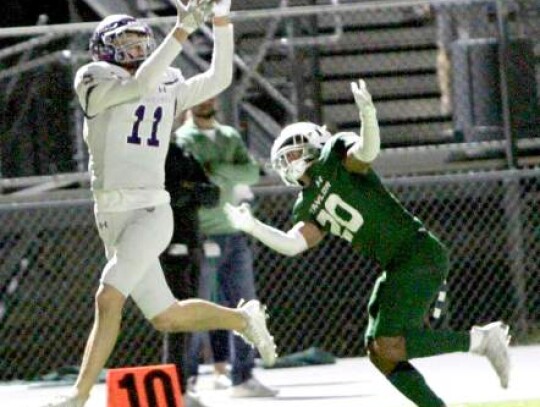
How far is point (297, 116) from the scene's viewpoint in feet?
46.8

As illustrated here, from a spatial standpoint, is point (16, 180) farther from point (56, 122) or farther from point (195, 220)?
point (195, 220)

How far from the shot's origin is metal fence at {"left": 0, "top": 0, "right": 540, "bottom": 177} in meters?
13.8

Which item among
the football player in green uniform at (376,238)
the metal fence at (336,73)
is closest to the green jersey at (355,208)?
the football player in green uniform at (376,238)

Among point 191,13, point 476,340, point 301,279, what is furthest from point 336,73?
point 476,340

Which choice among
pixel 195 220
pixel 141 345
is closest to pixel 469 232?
pixel 141 345

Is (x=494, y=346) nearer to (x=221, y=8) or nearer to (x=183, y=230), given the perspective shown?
(x=221, y=8)

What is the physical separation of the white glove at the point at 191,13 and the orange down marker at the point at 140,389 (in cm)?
164

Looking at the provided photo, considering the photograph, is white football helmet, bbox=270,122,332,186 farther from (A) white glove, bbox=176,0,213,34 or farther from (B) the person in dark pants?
(B) the person in dark pants

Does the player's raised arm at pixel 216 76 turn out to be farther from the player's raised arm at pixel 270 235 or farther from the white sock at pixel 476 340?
the white sock at pixel 476 340

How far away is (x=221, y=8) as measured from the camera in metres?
9.42

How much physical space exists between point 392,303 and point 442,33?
5.85 meters

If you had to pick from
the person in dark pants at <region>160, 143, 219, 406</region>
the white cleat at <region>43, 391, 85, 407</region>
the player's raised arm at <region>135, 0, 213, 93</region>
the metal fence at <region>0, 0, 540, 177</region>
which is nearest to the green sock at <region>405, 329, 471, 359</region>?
the white cleat at <region>43, 391, 85, 407</region>

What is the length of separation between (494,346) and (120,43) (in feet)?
7.66

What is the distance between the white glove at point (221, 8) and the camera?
9344mm
